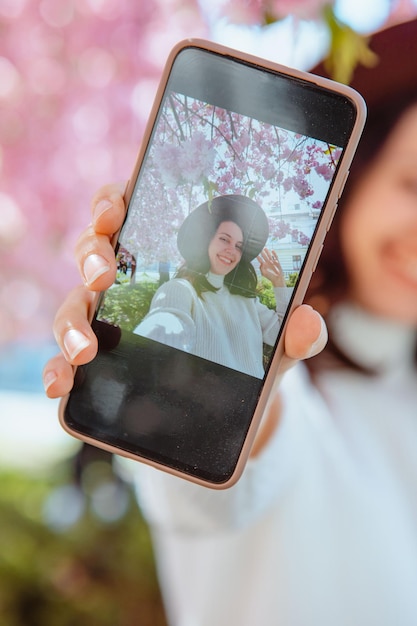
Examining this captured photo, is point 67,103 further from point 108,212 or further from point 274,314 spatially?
point 274,314

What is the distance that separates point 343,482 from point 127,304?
1.97 ft

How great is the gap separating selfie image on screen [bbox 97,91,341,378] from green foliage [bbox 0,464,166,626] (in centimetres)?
131

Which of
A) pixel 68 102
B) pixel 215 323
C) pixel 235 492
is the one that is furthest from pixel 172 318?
pixel 68 102

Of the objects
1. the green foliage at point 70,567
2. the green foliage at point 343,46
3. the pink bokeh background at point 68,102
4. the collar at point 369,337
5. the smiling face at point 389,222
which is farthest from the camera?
the green foliage at point 70,567

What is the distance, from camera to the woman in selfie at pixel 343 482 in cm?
102

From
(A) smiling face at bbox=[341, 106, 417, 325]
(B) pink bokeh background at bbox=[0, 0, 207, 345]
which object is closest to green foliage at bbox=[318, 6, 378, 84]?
(A) smiling face at bbox=[341, 106, 417, 325]

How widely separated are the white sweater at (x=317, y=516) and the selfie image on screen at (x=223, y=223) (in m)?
0.35

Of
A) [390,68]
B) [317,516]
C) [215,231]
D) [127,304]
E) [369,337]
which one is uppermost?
[390,68]

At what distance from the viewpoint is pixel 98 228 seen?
0.71 m

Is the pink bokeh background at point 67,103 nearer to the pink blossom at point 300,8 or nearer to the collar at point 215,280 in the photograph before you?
the pink blossom at point 300,8

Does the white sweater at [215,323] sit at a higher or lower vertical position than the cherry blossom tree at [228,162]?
lower

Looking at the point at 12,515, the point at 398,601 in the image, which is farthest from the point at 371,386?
the point at 12,515

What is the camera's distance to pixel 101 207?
707 mm

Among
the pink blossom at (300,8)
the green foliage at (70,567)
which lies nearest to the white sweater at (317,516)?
the pink blossom at (300,8)
